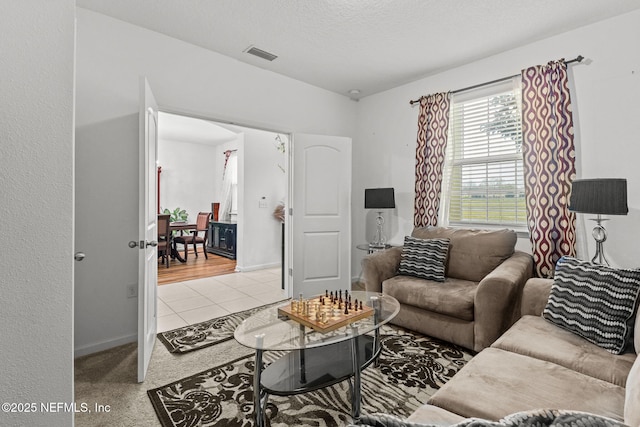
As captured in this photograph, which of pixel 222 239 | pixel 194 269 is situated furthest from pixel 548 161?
pixel 222 239

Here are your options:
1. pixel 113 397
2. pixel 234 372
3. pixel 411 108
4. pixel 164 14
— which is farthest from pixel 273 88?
pixel 113 397

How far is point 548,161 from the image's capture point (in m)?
A: 2.74

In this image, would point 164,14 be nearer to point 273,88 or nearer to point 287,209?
point 273,88

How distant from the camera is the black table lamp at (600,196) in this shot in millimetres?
2062

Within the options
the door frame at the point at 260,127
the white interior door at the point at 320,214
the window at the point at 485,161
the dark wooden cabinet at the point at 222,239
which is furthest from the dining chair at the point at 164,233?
the window at the point at 485,161

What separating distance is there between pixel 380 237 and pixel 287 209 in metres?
1.28

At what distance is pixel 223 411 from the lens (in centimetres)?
170

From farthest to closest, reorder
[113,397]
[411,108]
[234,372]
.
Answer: [411,108] → [234,372] → [113,397]

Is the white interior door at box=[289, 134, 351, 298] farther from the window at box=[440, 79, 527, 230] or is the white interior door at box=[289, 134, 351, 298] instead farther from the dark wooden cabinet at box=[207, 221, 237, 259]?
the dark wooden cabinet at box=[207, 221, 237, 259]

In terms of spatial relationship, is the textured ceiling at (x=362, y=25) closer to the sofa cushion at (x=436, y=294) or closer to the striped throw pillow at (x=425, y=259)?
the striped throw pillow at (x=425, y=259)

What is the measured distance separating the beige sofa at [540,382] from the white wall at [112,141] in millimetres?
2511

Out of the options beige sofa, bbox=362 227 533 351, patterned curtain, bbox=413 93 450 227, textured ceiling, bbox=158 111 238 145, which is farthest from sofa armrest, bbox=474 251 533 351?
textured ceiling, bbox=158 111 238 145

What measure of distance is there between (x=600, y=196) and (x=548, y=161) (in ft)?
2.35

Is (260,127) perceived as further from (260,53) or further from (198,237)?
(198,237)
